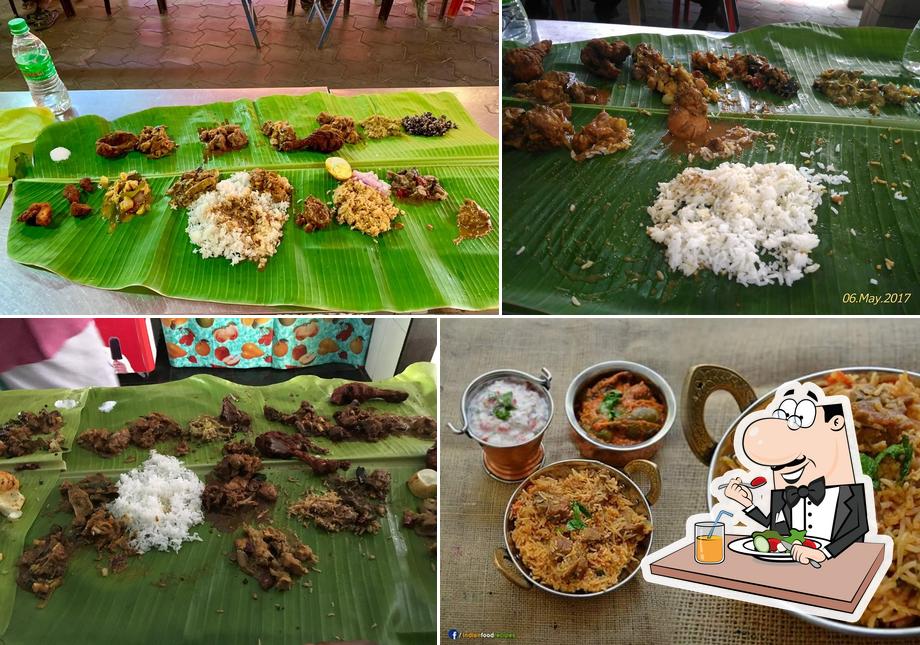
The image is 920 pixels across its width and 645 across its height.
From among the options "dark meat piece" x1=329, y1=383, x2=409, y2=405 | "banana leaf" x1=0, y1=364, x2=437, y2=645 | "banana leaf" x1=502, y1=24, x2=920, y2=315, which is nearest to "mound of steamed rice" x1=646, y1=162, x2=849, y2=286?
"banana leaf" x1=502, y1=24, x2=920, y2=315

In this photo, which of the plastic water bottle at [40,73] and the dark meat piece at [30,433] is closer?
the dark meat piece at [30,433]

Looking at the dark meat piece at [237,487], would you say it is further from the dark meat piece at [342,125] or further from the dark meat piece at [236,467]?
the dark meat piece at [342,125]

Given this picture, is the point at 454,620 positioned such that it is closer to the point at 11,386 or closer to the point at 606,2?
the point at 11,386

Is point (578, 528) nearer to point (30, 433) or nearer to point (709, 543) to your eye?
point (709, 543)

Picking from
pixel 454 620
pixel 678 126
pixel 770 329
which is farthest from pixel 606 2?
Result: pixel 454 620

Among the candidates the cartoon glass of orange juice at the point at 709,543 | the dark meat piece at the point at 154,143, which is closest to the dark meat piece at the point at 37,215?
the dark meat piece at the point at 154,143

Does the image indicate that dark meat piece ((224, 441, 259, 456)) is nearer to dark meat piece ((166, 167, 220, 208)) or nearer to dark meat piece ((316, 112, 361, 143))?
dark meat piece ((166, 167, 220, 208))
